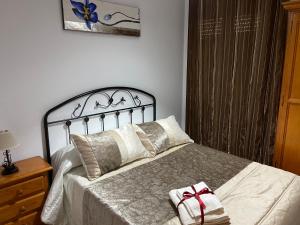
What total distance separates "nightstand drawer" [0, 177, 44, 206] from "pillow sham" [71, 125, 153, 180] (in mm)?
365

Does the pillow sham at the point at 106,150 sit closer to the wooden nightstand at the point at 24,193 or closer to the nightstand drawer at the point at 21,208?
the wooden nightstand at the point at 24,193

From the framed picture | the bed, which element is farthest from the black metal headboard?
the framed picture

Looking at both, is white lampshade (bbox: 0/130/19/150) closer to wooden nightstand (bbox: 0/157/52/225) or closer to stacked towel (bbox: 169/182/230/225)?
wooden nightstand (bbox: 0/157/52/225)

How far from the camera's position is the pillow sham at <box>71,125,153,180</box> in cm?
184

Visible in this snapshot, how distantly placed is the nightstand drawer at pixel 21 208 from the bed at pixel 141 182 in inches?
3.1

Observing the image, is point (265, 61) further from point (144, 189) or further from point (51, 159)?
point (51, 159)

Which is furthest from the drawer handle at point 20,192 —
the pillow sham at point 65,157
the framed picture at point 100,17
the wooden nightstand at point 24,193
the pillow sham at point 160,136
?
the framed picture at point 100,17

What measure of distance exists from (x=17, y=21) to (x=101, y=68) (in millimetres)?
802

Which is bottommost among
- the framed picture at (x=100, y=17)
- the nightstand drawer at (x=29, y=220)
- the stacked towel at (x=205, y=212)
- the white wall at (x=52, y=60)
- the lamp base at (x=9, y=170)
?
the nightstand drawer at (x=29, y=220)

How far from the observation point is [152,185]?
1714mm

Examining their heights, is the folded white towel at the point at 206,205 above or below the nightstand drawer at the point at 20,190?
above

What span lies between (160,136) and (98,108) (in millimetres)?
688

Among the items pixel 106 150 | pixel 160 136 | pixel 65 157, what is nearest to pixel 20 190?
pixel 65 157

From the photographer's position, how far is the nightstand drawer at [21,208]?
1.66m
